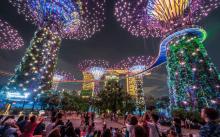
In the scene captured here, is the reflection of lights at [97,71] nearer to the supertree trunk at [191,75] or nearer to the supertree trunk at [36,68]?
the supertree trunk at [36,68]

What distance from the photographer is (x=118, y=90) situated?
4006 cm

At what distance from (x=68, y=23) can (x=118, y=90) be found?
21943 mm

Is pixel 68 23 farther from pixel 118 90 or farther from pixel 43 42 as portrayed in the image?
pixel 118 90

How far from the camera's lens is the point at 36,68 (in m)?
43.1

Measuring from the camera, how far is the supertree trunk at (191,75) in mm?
25953

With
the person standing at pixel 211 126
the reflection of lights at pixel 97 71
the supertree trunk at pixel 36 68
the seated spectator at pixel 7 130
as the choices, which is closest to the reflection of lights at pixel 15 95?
the supertree trunk at pixel 36 68

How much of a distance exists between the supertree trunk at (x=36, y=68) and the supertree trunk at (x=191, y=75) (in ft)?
103

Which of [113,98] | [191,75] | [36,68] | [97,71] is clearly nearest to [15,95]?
[36,68]

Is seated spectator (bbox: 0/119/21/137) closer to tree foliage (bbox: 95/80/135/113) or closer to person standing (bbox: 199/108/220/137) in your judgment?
person standing (bbox: 199/108/220/137)

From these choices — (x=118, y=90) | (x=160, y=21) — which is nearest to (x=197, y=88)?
(x=160, y=21)

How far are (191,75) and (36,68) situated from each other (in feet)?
115

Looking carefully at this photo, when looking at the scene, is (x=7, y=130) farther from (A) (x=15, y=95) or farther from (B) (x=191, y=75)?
(A) (x=15, y=95)

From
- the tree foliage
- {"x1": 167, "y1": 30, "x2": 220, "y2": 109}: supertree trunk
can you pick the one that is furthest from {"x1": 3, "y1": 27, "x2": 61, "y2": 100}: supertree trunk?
{"x1": 167, "y1": 30, "x2": 220, "y2": 109}: supertree trunk

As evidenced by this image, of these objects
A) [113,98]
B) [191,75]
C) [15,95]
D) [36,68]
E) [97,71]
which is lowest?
[113,98]
